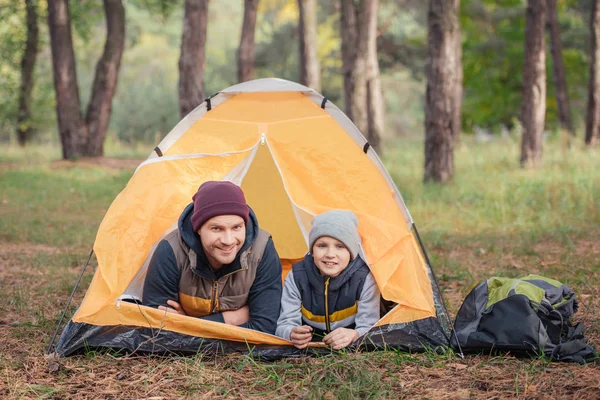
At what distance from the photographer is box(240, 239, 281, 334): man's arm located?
4191 mm

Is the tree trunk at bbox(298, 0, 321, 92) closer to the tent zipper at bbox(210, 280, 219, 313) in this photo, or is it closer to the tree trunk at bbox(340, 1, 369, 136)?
the tree trunk at bbox(340, 1, 369, 136)

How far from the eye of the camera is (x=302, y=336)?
3.95 meters

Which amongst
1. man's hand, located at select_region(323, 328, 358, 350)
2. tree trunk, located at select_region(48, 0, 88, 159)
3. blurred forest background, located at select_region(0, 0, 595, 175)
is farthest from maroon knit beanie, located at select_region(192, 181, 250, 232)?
blurred forest background, located at select_region(0, 0, 595, 175)

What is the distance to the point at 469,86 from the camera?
24.6 m

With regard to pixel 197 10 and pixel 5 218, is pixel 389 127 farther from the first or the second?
pixel 5 218

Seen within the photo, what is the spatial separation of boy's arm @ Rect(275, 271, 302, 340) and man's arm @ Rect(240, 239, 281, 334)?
0.12ft

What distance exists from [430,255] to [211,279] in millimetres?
3267

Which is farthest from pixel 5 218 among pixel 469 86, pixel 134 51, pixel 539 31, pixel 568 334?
pixel 134 51

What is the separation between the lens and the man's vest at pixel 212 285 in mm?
4148

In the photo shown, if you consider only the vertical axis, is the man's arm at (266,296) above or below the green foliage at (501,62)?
below

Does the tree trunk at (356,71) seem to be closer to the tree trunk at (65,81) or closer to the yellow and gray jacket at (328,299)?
the tree trunk at (65,81)

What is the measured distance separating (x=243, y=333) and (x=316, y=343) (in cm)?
40

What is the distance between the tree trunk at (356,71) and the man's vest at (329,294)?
1050cm

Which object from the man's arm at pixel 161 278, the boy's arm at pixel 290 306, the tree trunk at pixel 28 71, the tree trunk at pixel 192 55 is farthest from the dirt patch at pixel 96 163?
the boy's arm at pixel 290 306
